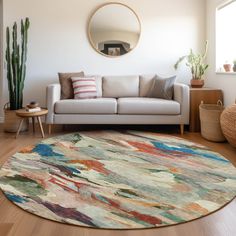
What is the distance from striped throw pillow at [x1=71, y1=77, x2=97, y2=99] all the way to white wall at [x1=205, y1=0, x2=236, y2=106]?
186 cm

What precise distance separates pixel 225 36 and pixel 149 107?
1715 mm

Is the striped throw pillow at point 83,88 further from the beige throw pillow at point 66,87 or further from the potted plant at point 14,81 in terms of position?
the potted plant at point 14,81

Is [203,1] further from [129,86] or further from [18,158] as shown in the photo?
[18,158]

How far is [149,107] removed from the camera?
359 cm

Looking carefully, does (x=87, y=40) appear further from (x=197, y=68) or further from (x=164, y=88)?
(x=197, y=68)

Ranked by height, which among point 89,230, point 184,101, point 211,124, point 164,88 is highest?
point 164,88

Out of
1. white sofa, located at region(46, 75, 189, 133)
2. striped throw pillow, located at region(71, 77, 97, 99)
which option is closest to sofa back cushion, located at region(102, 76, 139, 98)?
striped throw pillow, located at region(71, 77, 97, 99)

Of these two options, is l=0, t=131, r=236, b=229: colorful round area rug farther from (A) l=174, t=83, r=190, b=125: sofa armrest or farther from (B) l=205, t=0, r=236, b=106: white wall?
(B) l=205, t=0, r=236, b=106: white wall

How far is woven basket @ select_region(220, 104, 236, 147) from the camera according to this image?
2798 millimetres

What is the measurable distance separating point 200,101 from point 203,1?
183 centimetres

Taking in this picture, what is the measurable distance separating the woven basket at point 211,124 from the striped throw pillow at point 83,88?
155cm

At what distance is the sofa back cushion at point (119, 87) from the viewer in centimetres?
416

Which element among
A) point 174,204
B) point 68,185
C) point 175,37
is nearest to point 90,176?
→ point 68,185

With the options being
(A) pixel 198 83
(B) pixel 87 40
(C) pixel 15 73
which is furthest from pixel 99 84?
(A) pixel 198 83
